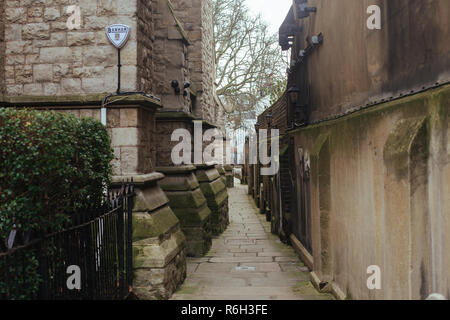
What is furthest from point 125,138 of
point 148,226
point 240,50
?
point 240,50

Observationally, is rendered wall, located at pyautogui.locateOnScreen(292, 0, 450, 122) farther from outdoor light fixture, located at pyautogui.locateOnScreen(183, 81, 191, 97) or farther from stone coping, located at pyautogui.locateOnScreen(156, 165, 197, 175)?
stone coping, located at pyautogui.locateOnScreen(156, 165, 197, 175)

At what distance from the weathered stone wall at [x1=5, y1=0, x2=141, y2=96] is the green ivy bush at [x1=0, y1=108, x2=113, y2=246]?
87.8 inches

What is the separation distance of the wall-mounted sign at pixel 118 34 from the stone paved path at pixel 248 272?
12.6ft

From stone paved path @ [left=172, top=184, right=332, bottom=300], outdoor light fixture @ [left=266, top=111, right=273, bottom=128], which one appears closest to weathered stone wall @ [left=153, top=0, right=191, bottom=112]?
stone paved path @ [left=172, top=184, right=332, bottom=300]

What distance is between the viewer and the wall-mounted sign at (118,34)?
20.4 feet

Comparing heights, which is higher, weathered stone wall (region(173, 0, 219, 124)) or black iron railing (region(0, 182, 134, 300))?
weathered stone wall (region(173, 0, 219, 124))

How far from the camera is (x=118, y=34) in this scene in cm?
622

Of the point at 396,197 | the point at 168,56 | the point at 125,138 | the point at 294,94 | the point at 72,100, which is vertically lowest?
the point at 396,197

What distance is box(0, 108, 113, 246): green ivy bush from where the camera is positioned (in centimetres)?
342

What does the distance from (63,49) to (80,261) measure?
3.64 metres

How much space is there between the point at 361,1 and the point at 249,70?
22.9 metres

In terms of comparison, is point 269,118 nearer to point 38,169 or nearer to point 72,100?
point 72,100

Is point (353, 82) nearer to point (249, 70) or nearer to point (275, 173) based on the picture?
point (275, 173)

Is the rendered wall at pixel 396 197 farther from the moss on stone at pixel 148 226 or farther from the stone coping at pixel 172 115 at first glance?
the stone coping at pixel 172 115
